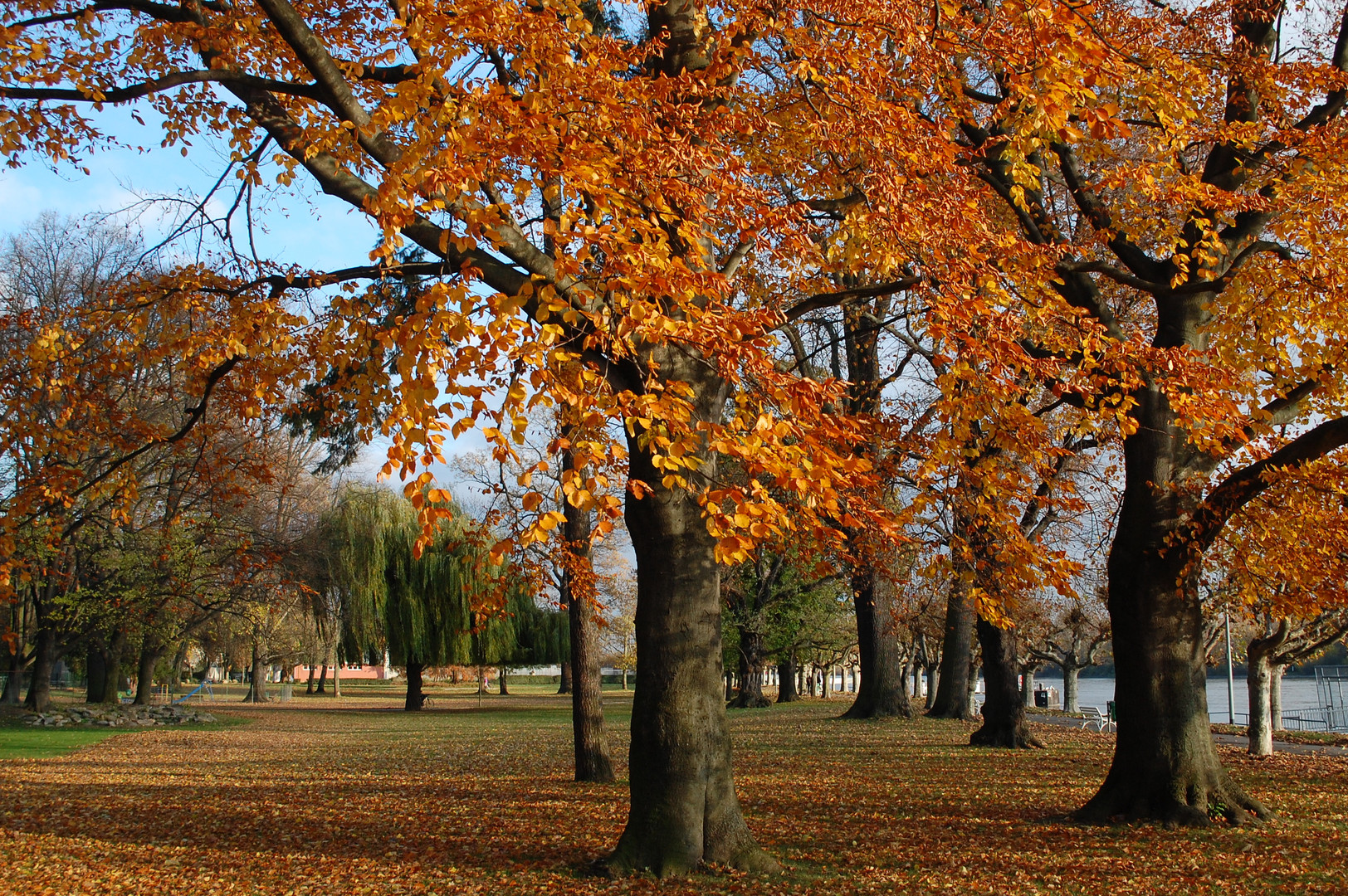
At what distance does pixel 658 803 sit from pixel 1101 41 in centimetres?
656

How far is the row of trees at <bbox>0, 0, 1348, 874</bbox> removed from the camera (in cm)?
492

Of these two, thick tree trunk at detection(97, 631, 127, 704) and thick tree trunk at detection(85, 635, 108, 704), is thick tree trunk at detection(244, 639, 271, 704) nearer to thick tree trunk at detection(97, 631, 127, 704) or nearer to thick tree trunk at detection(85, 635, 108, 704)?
thick tree trunk at detection(85, 635, 108, 704)

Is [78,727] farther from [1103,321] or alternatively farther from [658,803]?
[1103,321]

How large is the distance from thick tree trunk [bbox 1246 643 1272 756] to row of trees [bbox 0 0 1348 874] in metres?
4.38

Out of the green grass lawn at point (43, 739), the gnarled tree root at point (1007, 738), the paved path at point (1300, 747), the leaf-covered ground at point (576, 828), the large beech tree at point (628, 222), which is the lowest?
the green grass lawn at point (43, 739)

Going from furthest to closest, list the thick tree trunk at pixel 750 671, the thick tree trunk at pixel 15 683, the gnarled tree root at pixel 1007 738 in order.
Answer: the thick tree trunk at pixel 750 671
the thick tree trunk at pixel 15 683
the gnarled tree root at pixel 1007 738

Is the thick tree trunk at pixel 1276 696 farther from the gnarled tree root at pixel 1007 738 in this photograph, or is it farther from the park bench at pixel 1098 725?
the gnarled tree root at pixel 1007 738

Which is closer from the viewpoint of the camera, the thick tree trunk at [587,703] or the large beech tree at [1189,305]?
the large beech tree at [1189,305]

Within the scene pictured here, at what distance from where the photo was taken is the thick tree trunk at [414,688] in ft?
109

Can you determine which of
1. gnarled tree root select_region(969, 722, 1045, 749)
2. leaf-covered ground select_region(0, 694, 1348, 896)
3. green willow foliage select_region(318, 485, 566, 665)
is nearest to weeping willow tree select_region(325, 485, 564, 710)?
green willow foliage select_region(318, 485, 566, 665)

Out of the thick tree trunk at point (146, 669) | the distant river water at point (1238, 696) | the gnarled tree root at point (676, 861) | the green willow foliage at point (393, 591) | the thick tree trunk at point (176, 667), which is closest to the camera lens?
the gnarled tree root at point (676, 861)

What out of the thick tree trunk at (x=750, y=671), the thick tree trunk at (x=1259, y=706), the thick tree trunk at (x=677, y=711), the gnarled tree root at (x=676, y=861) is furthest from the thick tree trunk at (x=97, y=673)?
the thick tree trunk at (x=1259, y=706)

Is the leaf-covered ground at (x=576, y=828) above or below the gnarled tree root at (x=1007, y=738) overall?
above

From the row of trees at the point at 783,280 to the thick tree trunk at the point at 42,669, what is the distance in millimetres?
19332
